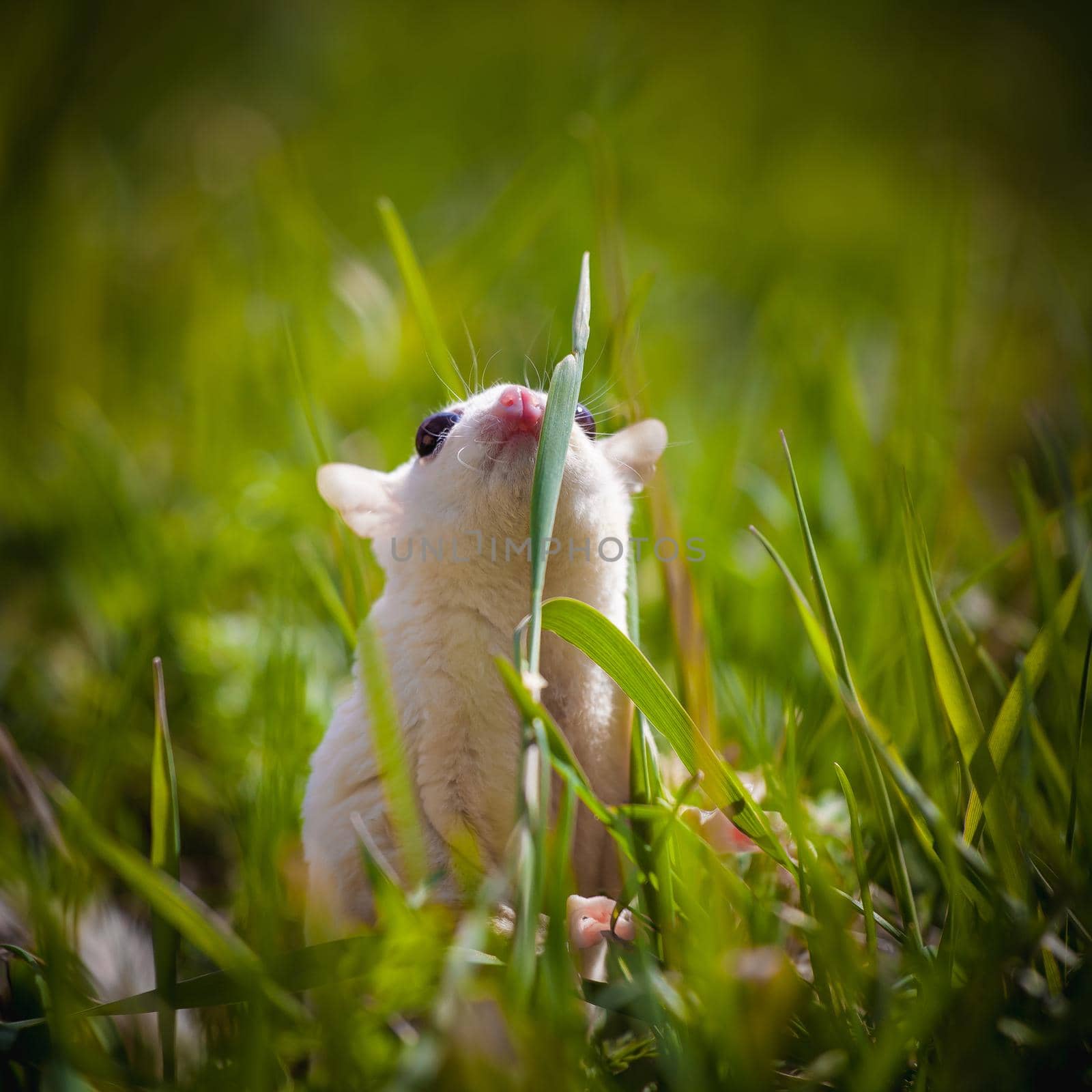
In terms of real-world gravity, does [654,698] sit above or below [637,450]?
below

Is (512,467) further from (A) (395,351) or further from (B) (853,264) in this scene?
(B) (853,264)

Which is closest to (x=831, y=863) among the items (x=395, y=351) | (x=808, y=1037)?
(x=808, y=1037)

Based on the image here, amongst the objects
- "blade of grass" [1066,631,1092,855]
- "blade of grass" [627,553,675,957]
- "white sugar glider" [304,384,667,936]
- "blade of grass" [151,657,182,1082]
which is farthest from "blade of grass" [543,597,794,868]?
"blade of grass" [151,657,182,1082]

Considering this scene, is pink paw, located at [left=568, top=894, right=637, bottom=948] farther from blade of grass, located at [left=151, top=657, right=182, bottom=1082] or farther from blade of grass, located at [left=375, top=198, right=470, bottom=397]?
blade of grass, located at [left=375, top=198, right=470, bottom=397]

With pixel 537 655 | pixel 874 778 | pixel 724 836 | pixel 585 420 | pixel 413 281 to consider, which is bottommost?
pixel 724 836

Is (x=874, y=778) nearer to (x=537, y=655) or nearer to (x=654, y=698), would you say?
(x=654, y=698)

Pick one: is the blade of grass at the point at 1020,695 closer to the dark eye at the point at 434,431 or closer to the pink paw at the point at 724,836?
the pink paw at the point at 724,836

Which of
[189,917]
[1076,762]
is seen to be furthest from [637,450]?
[189,917]
